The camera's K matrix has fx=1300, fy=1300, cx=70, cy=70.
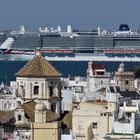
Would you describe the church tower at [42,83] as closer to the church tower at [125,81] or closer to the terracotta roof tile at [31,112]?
the terracotta roof tile at [31,112]

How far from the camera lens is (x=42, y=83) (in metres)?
41.3

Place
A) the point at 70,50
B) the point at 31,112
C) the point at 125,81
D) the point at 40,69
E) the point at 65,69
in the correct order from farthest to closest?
the point at 70,50, the point at 65,69, the point at 125,81, the point at 40,69, the point at 31,112

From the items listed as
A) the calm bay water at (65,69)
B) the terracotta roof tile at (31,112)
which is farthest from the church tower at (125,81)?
the calm bay water at (65,69)

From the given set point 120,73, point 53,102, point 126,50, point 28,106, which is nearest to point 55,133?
point 28,106

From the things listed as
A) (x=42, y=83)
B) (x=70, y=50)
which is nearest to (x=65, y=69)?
(x=70, y=50)

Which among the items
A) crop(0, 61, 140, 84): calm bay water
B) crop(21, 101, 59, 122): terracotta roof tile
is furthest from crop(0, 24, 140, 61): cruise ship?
crop(21, 101, 59, 122): terracotta roof tile

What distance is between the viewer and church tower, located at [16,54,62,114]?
40.9 m

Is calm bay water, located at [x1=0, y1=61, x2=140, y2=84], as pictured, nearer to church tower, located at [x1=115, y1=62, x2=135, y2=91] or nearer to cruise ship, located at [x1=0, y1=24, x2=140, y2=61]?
cruise ship, located at [x1=0, y1=24, x2=140, y2=61]

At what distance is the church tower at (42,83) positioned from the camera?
40906 millimetres

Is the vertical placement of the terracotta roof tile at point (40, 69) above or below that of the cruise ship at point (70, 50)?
above

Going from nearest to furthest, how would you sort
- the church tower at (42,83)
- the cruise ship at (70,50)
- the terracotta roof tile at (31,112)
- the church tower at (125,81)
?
1. the terracotta roof tile at (31,112)
2. the church tower at (42,83)
3. the church tower at (125,81)
4. the cruise ship at (70,50)

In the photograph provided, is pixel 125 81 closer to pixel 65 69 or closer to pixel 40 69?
pixel 40 69

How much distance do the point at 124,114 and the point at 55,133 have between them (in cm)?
820

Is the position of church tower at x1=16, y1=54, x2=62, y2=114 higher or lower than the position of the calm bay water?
higher
